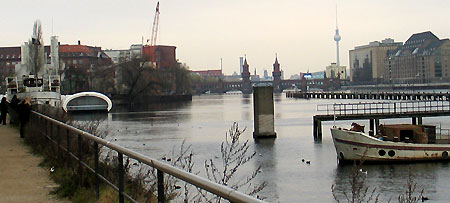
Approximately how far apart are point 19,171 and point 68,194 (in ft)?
13.0

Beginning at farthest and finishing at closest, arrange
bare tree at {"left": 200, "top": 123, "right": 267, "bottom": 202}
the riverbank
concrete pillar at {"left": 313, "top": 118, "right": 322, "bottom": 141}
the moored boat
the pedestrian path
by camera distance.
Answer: the riverbank, concrete pillar at {"left": 313, "top": 118, "right": 322, "bottom": 141}, the moored boat, bare tree at {"left": 200, "top": 123, "right": 267, "bottom": 202}, the pedestrian path

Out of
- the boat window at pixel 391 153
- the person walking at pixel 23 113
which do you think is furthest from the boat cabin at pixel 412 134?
the person walking at pixel 23 113

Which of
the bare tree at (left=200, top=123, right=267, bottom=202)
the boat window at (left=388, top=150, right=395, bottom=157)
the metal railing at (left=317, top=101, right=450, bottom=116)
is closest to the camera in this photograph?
the bare tree at (left=200, top=123, right=267, bottom=202)

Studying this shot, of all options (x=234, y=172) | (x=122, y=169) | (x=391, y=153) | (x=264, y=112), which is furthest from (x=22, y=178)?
(x=264, y=112)

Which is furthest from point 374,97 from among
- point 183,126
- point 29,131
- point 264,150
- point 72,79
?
point 29,131

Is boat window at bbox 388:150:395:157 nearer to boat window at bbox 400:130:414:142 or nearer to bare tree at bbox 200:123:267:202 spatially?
boat window at bbox 400:130:414:142

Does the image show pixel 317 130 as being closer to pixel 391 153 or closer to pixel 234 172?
pixel 391 153

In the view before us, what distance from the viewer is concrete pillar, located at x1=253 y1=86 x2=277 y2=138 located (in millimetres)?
54594

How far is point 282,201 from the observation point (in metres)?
24.7

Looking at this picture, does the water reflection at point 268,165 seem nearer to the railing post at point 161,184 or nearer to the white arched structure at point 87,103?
the railing post at point 161,184

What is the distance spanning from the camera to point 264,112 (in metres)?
55.2

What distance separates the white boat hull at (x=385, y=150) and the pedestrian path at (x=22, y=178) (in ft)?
75.8

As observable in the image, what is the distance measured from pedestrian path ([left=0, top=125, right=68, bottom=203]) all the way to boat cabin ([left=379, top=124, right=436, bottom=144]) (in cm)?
2649

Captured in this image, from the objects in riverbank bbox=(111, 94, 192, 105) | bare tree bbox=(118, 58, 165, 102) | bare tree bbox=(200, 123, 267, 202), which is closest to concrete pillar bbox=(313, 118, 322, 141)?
bare tree bbox=(200, 123, 267, 202)
